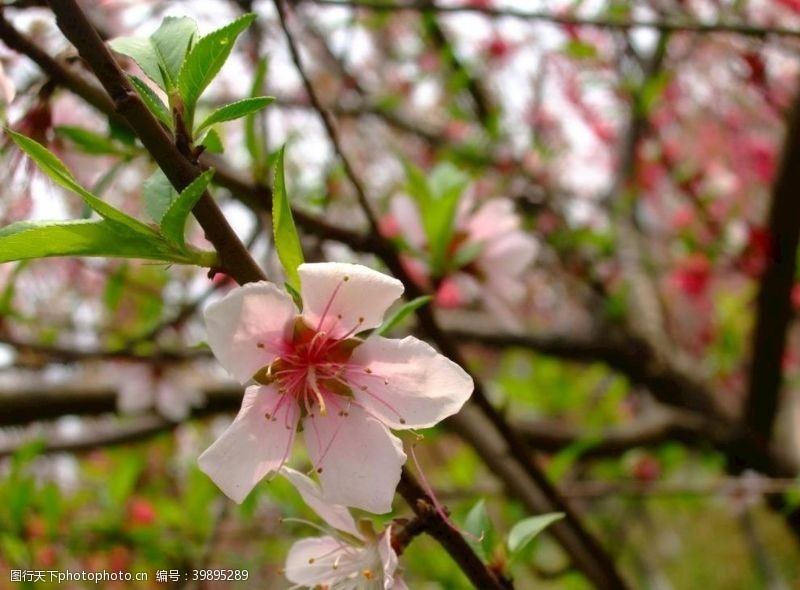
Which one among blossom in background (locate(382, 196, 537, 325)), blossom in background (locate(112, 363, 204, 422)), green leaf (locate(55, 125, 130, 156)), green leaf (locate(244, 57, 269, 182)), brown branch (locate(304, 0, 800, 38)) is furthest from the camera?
blossom in background (locate(112, 363, 204, 422))

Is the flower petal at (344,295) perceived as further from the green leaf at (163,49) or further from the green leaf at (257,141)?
the green leaf at (257,141)

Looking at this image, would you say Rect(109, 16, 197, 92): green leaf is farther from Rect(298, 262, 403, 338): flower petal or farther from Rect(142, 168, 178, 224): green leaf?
Rect(298, 262, 403, 338): flower petal

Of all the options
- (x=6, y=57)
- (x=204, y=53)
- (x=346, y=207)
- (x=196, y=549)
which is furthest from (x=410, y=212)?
(x=346, y=207)

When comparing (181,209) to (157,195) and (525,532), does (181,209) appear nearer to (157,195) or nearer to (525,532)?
(157,195)

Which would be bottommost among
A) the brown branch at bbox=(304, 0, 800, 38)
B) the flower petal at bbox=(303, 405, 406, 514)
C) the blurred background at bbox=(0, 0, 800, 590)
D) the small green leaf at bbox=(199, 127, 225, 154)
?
the blurred background at bbox=(0, 0, 800, 590)

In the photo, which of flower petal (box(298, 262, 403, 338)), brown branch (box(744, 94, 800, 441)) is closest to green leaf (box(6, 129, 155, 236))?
flower petal (box(298, 262, 403, 338))

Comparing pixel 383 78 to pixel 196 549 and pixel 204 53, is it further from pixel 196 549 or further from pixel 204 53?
pixel 204 53

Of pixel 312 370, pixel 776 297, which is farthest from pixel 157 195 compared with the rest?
pixel 776 297
